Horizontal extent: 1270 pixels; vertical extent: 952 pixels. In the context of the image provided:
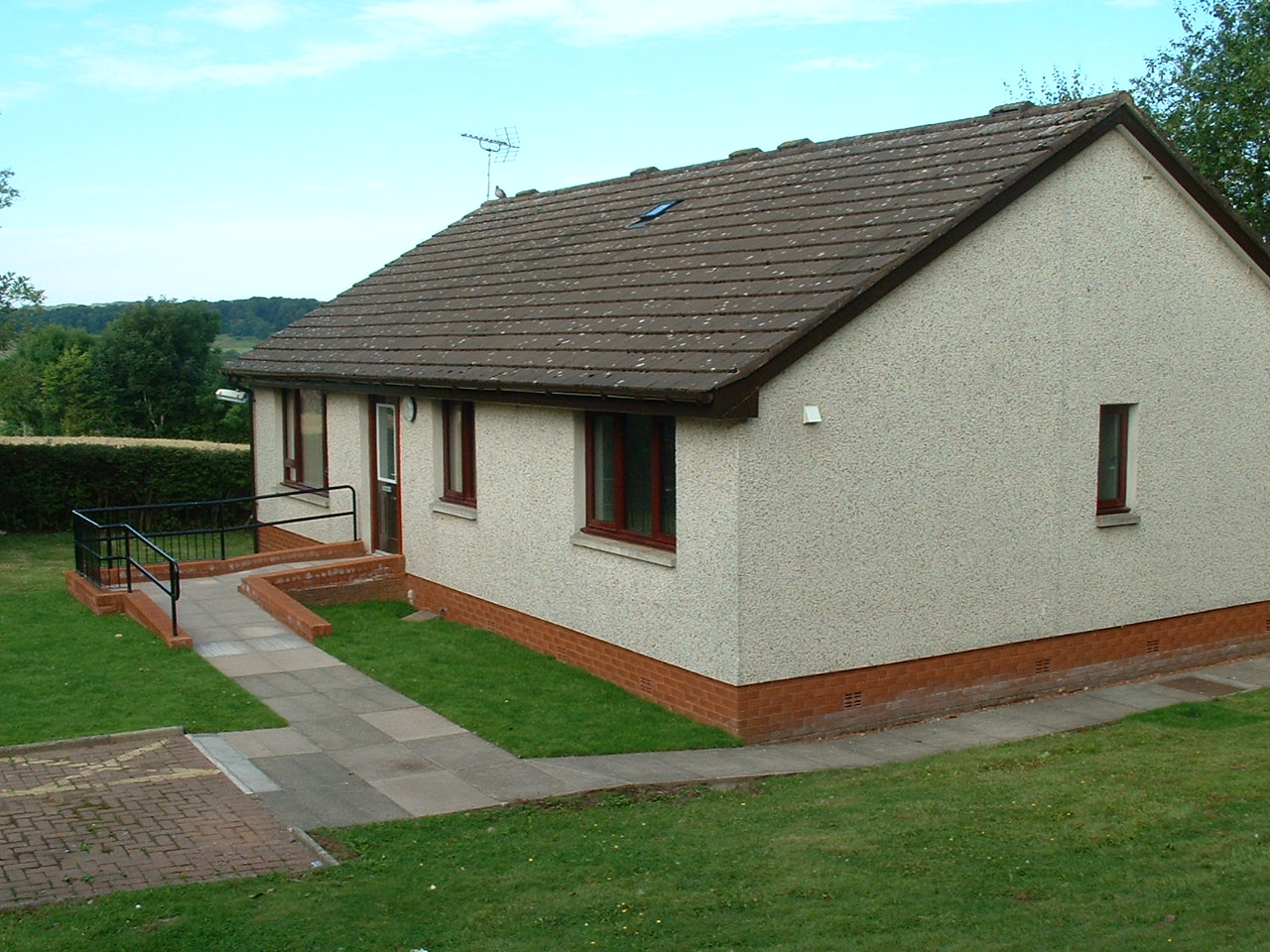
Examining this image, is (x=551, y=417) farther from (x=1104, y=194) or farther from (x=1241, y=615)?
(x=1241, y=615)

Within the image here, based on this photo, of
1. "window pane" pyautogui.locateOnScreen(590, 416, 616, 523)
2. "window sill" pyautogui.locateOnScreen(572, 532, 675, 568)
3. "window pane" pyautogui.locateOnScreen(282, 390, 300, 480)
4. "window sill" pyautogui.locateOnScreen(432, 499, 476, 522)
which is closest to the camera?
"window sill" pyautogui.locateOnScreen(572, 532, 675, 568)

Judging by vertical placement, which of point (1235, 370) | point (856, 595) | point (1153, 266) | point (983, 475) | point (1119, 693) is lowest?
point (1119, 693)

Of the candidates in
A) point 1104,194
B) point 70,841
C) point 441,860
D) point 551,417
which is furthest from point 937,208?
point 70,841

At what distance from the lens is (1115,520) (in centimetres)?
1367

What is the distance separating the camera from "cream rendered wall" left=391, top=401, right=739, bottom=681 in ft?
37.1

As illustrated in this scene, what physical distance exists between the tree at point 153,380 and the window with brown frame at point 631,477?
54.9 meters

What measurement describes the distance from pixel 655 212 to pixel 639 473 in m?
5.26

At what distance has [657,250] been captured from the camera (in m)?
15.0

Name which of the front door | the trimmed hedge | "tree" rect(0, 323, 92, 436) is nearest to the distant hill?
"tree" rect(0, 323, 92, 436)

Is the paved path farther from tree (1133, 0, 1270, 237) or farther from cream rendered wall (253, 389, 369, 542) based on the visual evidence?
tree (1133, 0, 1270, 237)

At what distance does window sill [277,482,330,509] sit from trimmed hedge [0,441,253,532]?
25.1ft

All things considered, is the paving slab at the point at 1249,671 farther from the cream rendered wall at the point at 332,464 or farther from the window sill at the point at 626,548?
the cream rendered wall at the point at 332,464

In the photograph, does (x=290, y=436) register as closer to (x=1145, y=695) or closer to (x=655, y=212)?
(x=655, y=212)

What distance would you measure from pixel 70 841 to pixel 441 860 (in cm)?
240
